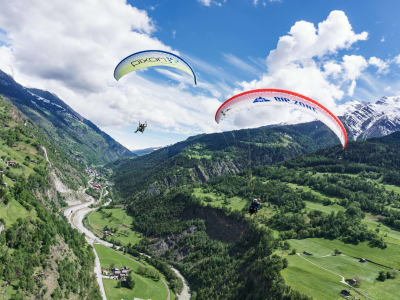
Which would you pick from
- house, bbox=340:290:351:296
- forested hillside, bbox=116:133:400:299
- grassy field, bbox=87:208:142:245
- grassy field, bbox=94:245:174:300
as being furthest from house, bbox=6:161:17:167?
house, bbox=340:290:351:296

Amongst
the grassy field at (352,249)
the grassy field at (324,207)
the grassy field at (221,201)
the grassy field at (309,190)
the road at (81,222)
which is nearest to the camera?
the grassy field at (352,249)

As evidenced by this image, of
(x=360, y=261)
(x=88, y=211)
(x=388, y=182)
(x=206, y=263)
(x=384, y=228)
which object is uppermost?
(x=388, y=182)

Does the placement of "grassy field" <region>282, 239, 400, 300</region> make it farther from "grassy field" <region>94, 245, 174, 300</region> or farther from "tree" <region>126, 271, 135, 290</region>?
"tree" <region>126, 271, 135, 290</region>

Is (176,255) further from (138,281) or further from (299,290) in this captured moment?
(299,290)

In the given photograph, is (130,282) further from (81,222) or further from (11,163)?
(11,163)

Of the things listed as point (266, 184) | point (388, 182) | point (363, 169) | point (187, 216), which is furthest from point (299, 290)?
point (363, 169)

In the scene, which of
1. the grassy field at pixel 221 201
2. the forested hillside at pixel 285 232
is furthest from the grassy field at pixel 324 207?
the grassy field at pixel 221 201

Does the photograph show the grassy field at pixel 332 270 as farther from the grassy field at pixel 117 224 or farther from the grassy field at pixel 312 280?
the grassy field at pixel 117 224
